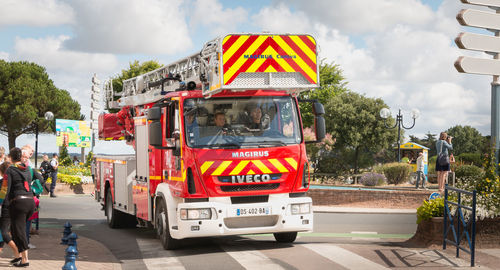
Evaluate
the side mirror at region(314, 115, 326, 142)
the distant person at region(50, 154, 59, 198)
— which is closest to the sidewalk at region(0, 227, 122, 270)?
the side mirror at region(314, 115, 326, 142)

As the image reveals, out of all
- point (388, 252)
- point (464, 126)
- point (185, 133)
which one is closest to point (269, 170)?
point (185, 133)

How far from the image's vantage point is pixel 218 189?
416 inches

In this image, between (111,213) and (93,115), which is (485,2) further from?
(93,115)

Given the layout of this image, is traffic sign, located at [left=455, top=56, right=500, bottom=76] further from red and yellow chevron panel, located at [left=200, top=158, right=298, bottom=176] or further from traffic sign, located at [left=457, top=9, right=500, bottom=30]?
red and yellow chevron panel, located at [left=200, top=158, right=298, bottom=176]

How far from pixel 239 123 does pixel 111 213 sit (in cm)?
662

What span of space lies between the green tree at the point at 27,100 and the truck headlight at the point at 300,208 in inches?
2371

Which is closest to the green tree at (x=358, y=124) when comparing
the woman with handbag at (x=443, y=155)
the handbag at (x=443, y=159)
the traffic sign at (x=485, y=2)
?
the woman with handbag at (x=443, y=155)

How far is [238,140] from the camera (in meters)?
10.7

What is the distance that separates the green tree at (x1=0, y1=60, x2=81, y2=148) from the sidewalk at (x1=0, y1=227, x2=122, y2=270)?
56669mm

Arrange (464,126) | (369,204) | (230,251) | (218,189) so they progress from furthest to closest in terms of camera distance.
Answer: (464,126) < (369,204) < (230,251) < (218,189)

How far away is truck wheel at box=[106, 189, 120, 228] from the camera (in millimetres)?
16013

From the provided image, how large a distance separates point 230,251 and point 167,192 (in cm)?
147

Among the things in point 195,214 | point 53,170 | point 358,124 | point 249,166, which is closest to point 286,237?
point 249,166

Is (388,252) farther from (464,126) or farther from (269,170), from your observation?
(464,126)
